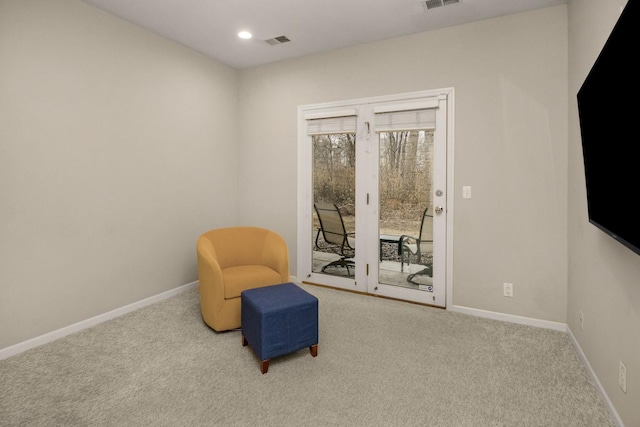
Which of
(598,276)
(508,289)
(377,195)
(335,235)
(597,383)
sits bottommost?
(597,383)

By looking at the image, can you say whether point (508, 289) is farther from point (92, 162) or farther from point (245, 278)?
point (92, 162)

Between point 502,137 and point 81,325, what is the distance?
13.4 feet

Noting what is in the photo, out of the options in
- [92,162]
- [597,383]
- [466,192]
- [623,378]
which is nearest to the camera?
[623,378]

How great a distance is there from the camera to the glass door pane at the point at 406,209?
11.8 feet

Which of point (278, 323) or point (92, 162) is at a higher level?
point (92, 162)

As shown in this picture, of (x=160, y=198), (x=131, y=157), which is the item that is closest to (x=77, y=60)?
(x=131, y=157)

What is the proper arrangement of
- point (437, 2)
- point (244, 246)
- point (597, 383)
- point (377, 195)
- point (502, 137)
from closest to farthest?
point (597, 383)
point (437, 2)
point (502, 137)
point (244, 246)
point (377, 195)

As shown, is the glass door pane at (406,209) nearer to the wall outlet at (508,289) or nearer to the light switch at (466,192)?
the light switch at (466,192)

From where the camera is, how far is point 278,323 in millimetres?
2371

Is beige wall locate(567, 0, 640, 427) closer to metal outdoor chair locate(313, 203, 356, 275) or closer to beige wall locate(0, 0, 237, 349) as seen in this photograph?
metal outdoor chair locate(313, 203, 356, 275)

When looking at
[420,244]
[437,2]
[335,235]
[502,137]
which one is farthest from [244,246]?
[437,2]

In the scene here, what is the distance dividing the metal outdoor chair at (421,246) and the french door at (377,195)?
0.03 ft

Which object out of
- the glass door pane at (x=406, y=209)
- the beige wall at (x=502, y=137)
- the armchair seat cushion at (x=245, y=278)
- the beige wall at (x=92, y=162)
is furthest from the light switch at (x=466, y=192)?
the beige wall at (x=92, y=162)

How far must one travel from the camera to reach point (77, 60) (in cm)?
292
